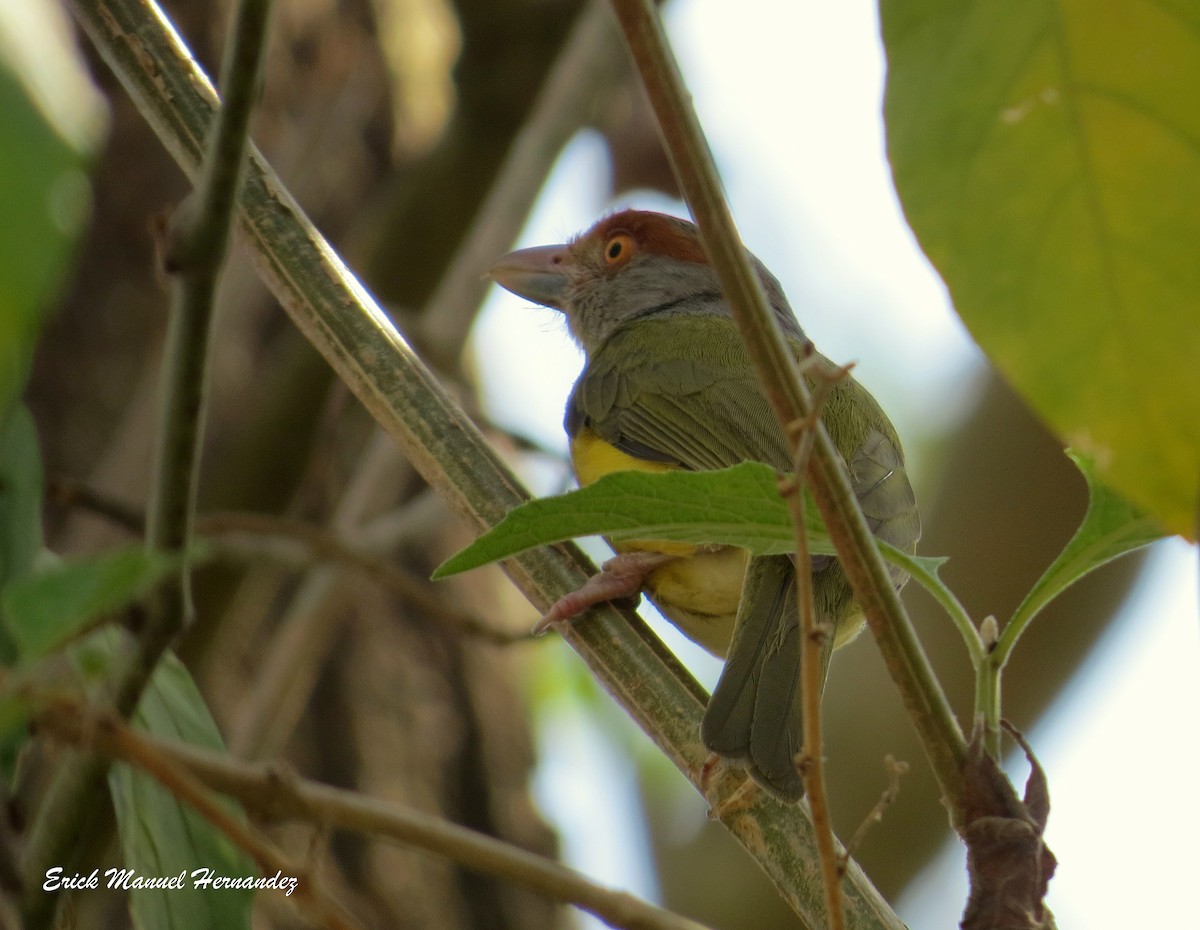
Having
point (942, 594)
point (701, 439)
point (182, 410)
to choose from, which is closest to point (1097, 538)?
point (942, 594)

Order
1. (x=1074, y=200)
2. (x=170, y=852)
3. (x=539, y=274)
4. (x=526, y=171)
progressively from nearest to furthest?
(x=1074, y=200) → (x=170, y=852) → (x=526, y=171) → (x=539, y=274)

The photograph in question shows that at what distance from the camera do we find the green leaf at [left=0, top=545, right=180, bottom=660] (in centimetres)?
93

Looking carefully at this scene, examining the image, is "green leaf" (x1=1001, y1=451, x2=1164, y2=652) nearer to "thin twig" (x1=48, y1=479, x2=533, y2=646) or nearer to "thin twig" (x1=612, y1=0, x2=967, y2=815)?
"thin twig" (x1=612, y1=0, x2=967, y2=815)

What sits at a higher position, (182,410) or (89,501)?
(89,501)

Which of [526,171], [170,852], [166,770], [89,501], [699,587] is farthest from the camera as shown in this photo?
[526,171]

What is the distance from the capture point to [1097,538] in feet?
5.59

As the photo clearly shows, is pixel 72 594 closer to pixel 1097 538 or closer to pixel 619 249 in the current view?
pixel 1097 538

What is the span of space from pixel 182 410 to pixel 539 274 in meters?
3.78

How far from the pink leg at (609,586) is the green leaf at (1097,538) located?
29.3 inches

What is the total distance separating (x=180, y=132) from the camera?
1.95 meters

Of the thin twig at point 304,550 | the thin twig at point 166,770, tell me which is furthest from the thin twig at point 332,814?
the thin twig at point 304,550

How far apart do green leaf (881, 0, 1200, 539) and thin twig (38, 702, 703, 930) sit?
2.07ft

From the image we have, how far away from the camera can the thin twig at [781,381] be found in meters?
1.10

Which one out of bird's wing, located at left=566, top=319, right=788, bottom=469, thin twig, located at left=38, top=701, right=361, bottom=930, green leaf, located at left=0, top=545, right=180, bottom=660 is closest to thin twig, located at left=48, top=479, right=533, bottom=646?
bird's wing, located at left=566, top=319, right=788, bottom=469
